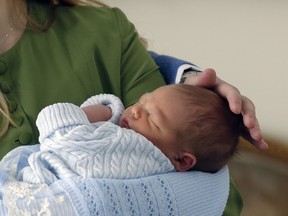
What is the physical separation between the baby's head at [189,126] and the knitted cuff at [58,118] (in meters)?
0.09

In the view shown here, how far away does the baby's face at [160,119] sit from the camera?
0.86m

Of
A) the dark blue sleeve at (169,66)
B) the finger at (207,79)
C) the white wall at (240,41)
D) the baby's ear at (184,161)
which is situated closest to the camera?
the baby's ear at (184,161)

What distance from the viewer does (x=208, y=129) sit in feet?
2.82

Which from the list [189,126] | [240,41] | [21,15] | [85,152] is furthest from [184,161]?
[240,41]

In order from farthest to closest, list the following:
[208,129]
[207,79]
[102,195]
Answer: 1. [207,79]
2. [208,129]
3. [102,195]

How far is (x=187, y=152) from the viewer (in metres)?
0.86

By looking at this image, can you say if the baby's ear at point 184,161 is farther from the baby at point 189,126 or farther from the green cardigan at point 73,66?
the green cardigan at point 73,66

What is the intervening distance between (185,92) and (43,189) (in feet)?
0.88

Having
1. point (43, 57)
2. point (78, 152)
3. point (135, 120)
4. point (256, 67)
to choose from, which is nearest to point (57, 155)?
point (78, 152)

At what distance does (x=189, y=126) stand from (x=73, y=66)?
0.29 m

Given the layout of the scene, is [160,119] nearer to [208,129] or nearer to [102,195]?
[208,129]

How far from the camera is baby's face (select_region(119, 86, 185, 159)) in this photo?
86 cm

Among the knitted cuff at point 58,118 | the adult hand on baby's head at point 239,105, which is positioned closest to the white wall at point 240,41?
the adult hand on baby's head at point 239,105

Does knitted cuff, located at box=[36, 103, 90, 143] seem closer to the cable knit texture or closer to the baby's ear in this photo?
the cable knit texture
